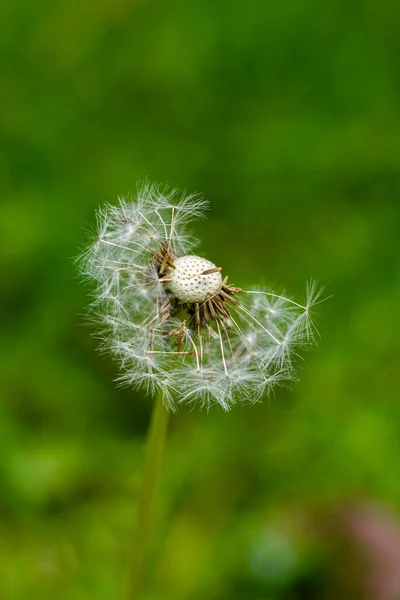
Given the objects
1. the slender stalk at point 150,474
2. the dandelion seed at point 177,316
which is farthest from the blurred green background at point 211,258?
the dandelion seed at point 177,316

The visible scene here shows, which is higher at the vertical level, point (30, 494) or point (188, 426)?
point (188, 426)

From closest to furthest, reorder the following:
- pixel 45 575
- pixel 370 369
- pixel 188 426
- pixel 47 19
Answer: pixel 45 575 → pixel 188 426 → pixel 370 369 → pixel 47 19

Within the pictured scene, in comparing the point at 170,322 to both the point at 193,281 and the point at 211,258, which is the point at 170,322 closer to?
the point at 193,281

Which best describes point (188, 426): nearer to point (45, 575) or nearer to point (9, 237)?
point (45, 575)

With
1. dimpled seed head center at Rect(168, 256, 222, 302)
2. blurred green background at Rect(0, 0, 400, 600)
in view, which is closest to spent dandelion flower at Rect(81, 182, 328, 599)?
dimpled seed head center at Rect(168, 256, 222, 302)

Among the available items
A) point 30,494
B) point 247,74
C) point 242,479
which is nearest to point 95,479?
point 30,494

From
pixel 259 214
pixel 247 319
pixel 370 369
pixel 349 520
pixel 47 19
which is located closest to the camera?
pixel 247 319

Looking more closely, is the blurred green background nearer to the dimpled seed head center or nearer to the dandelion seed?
the dandelion seed

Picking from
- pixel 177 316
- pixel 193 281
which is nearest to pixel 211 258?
pixel 177 316
